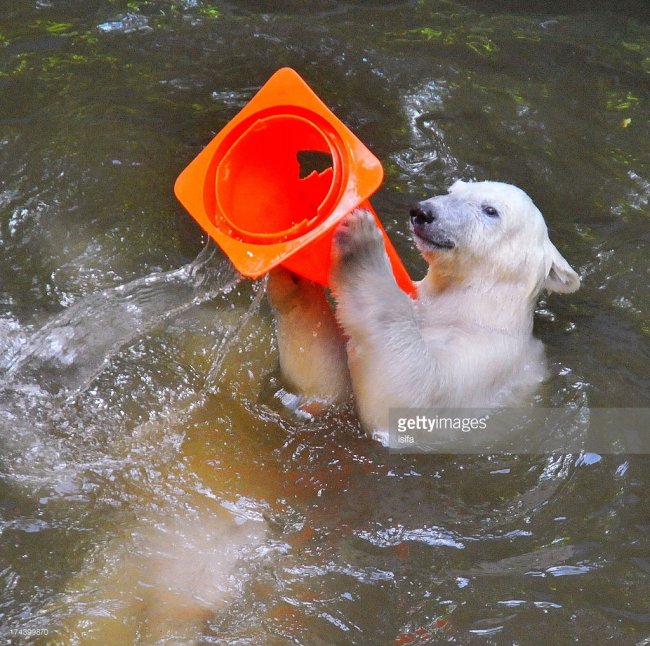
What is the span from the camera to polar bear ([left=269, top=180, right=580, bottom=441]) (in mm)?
3820

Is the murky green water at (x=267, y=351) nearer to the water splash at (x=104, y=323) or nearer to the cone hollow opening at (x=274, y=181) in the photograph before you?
the water splash at (x=104, y=323)

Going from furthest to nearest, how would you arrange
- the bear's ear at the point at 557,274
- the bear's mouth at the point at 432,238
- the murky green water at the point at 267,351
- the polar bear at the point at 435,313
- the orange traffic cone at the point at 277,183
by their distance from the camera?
the bear's ear at the point at 557,274 < the bear's mouth at the point at 432,238 < the polar bear at the point at 435,313 < the murky green water at the point at 267,351 < the orange traffic cone at the point at 277,183

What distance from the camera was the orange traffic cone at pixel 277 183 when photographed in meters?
3.50

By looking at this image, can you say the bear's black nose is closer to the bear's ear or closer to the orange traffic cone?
the orange traffic cone

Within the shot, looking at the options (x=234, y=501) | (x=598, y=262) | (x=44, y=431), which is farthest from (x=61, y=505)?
(x=598, y=262)

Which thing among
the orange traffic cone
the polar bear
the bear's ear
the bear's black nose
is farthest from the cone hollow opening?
the bear's ear

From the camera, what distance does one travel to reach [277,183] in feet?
13.0

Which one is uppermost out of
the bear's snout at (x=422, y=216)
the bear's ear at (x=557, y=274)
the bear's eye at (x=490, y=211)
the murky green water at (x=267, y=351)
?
the bear's snout at (x=422, y=216)

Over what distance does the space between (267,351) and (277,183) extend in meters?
0.96

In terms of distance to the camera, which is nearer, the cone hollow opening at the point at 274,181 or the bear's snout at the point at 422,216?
the cone hollow opening at the point at 274,181

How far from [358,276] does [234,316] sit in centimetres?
127

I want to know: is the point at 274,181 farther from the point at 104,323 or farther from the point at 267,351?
the point at 104,323

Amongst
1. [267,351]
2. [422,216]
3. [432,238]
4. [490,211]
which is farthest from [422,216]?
[267,351]

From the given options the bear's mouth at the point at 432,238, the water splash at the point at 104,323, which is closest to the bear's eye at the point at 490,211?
the bear's mouth at the point at 432,238
